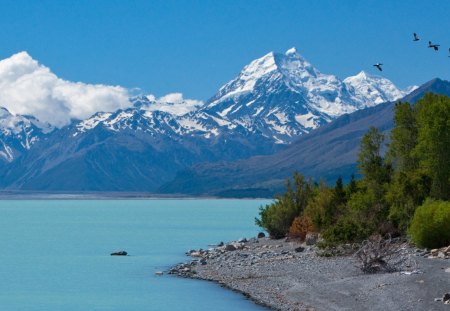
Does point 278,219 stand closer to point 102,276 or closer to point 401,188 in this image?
point 401,188

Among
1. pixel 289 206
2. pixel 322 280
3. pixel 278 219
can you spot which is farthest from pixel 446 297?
pixel 278 219

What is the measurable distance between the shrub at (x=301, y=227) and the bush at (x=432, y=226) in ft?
76.7

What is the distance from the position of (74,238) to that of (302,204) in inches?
1781

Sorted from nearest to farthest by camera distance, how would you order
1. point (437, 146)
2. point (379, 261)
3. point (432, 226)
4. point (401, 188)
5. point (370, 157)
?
point (379, 261) → point (432, 226) → point (437, 146) → point (401, 188) → point (370, 157)

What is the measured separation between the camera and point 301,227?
8794cm

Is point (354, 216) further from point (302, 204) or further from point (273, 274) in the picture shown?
point (302, 204)

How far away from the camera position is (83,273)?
7594 cm

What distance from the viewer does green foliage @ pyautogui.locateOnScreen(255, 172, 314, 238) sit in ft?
312

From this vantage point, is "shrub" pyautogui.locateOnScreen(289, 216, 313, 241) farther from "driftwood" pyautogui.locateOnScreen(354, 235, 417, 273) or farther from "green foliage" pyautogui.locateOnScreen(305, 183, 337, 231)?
"driftwood" pyautogui.locateOnScreen(354, 235, 417, 273)

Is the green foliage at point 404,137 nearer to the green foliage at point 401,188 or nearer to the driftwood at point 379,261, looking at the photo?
the green foliage at point 401,188

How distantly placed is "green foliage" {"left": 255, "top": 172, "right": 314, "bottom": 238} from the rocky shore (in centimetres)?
1551

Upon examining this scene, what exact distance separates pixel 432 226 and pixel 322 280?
34.7 ft

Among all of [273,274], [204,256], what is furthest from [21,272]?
[273,274]

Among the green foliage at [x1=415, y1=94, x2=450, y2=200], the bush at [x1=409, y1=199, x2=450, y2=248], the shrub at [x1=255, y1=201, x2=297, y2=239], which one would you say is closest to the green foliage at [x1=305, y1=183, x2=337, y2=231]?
the shrub at [x1=255, y1=201, x2=297, y2=239]
